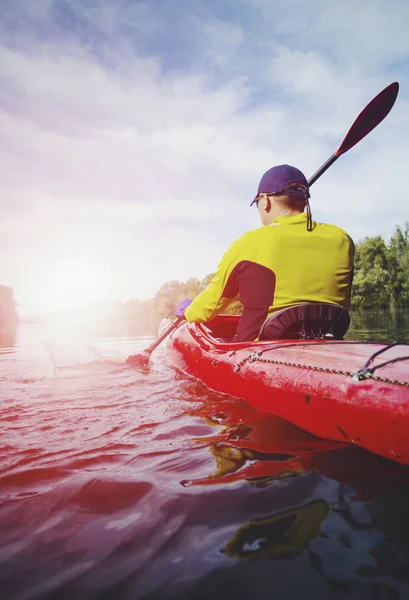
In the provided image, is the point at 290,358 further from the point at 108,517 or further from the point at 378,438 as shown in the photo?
the point at 108,517

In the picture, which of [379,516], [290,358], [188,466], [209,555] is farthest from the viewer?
[290,358]

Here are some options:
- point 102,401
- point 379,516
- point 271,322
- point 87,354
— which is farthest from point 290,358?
point 87,354

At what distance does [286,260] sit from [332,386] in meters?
1.09

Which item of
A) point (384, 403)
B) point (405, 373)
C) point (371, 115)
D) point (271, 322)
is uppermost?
point (371, 115)

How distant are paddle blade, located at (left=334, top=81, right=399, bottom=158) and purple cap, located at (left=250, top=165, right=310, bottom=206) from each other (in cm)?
211

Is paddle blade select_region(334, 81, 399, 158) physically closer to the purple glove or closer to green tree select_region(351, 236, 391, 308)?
the purple glove

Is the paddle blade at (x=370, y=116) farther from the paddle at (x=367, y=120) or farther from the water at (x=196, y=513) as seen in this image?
the water at (x=196, y=513)

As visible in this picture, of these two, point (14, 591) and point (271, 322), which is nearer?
point (14, 591)

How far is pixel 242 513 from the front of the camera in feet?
4.57

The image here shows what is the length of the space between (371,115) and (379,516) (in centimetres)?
483

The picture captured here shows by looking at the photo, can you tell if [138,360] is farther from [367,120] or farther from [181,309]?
[367,120]

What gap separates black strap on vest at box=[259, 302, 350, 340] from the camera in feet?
9.02

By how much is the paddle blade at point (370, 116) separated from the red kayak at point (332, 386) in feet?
10.9

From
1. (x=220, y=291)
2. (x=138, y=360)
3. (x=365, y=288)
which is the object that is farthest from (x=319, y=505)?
Result: (x=365, y=288)
